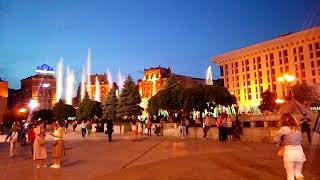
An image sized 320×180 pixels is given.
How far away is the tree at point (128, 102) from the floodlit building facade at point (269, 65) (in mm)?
55014

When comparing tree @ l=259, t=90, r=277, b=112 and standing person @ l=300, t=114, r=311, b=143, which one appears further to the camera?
tree @ l=259, t=90, r=277, b=112

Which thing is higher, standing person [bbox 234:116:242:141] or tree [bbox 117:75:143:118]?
tree [bbox 117:75:143:118]

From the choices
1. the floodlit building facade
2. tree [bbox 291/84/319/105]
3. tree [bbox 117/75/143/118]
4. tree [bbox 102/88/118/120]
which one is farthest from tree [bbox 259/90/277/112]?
tree [bbox 102/88/118/120]

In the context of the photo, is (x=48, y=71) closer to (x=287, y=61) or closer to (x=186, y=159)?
(x=287, y=61)

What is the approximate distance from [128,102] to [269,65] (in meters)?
66.4

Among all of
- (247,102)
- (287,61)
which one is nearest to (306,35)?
(287,61)

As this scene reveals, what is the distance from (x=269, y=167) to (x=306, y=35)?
327ft

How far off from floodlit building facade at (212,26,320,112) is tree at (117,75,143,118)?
180ft

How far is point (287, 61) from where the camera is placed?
360 ft

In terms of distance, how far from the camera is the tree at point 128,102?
61.3m

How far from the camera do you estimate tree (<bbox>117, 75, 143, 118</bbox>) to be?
6131 cm

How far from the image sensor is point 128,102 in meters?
61.3

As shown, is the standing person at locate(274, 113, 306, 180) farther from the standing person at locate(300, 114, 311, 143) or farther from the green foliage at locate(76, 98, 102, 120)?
the green foliage at locate(76, 98, 102, 120)

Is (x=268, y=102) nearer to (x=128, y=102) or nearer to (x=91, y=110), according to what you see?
(x=91, y=110)
